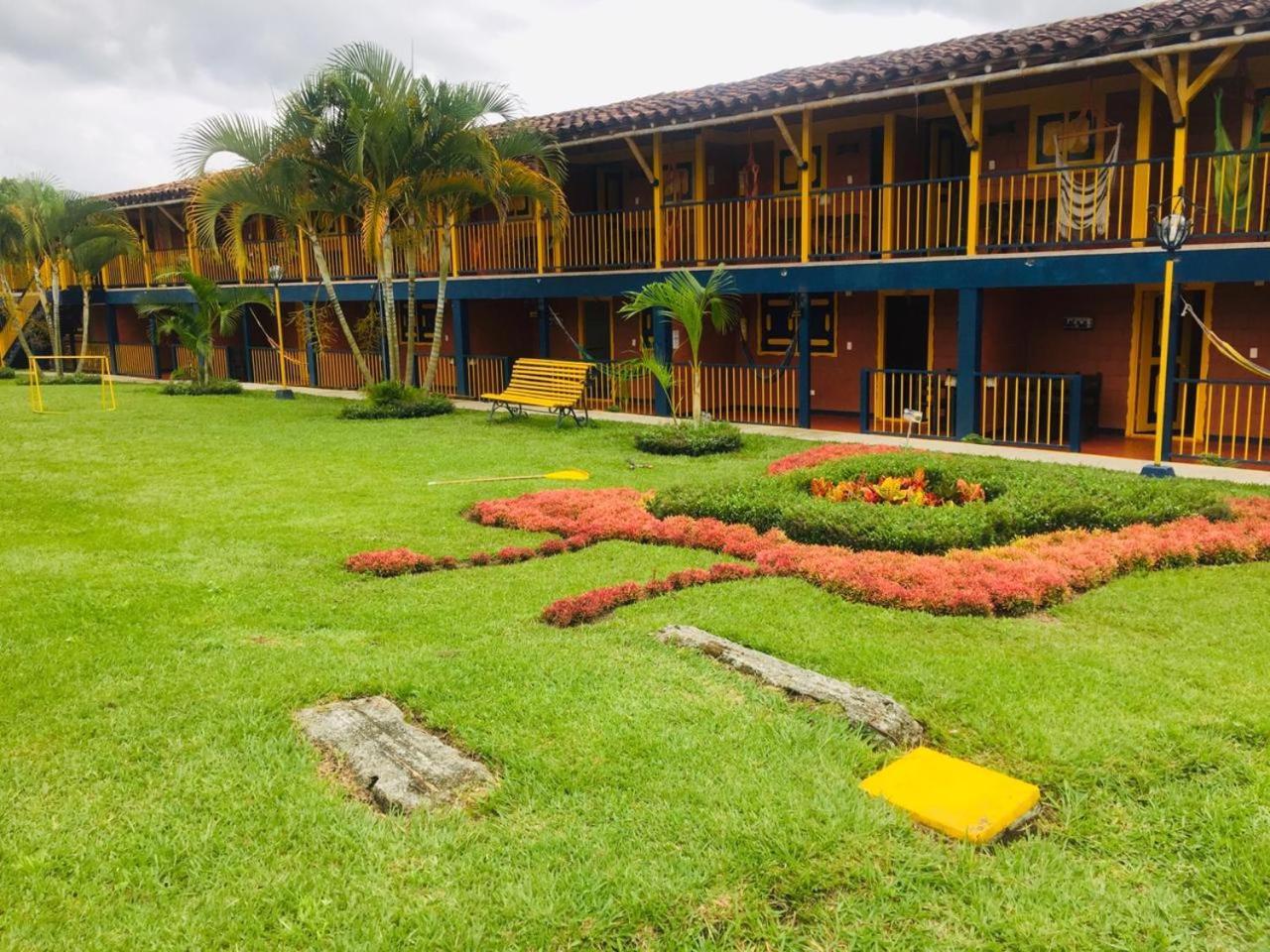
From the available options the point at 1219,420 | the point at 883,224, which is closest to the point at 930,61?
the point at 883,224

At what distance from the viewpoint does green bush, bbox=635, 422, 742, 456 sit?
13.3 metres

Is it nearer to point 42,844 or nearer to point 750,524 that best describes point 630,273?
point 750,524

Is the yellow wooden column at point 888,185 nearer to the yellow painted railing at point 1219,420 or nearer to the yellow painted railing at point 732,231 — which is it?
the yellow painted railing at point 732,231

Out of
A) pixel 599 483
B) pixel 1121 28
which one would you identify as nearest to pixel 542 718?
pixel 599 483

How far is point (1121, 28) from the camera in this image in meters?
11.0

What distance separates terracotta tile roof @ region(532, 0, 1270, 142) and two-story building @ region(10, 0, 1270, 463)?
4cm

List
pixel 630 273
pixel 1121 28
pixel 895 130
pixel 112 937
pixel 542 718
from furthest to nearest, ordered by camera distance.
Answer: pixel 630 273
pixel 895 130
pixel 1121 28
pixel 542 718
pixel 112 937

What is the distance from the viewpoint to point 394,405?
17891mm

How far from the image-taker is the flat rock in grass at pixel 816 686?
4.55 metres

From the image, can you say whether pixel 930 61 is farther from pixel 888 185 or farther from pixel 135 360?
pixel 135 360

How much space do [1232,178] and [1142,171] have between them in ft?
3.28

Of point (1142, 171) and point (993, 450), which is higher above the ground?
point (1142, 171)

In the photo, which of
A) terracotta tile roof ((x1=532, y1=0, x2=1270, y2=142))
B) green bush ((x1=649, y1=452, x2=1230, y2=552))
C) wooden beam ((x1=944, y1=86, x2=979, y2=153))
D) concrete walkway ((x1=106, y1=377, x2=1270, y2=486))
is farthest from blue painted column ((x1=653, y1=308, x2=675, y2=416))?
green bush ((x1=649, y1=452, x2=1230, y2=552))

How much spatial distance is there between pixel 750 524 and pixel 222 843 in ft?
18.3
